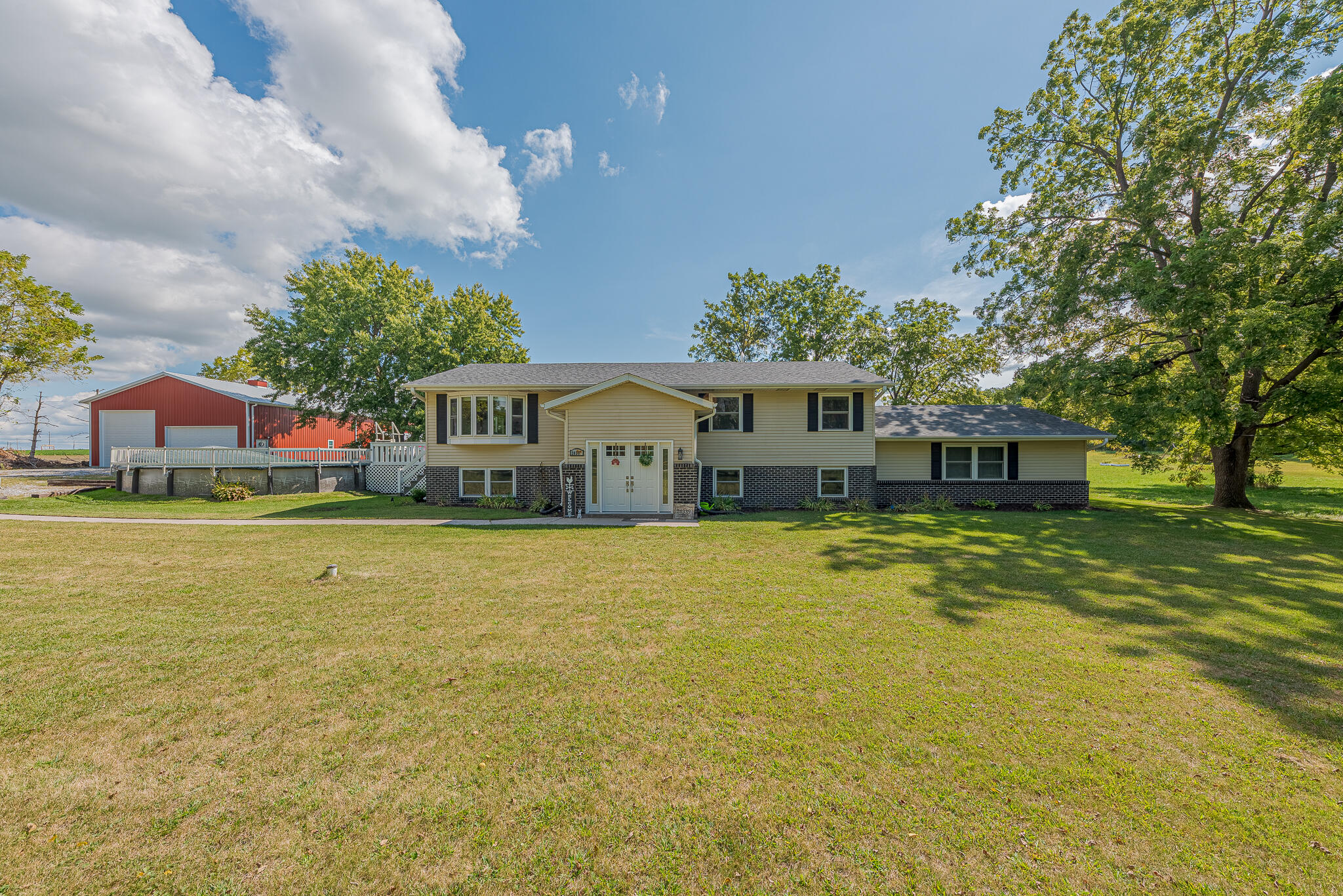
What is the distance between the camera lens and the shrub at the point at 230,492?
17.1m

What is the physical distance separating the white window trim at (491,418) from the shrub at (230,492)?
337 inches

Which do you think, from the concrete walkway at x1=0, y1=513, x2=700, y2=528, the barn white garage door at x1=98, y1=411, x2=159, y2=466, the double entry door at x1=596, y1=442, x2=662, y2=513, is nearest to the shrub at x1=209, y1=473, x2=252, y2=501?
the concrete walkway at x1=0, y1=513, x2=700, y2=528

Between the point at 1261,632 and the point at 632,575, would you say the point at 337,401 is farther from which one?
the point at 1261,632

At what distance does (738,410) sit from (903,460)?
22.2 feet

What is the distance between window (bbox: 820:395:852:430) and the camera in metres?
16.4

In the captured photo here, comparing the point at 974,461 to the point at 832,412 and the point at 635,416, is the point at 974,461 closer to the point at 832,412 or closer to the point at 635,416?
the point at 832,412

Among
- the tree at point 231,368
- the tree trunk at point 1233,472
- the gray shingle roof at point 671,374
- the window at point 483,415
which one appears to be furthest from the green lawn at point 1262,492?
the tree at point 231,368

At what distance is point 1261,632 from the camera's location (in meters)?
5.36

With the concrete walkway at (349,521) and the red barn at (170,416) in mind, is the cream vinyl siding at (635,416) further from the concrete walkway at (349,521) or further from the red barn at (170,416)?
the red barn at (170,416)

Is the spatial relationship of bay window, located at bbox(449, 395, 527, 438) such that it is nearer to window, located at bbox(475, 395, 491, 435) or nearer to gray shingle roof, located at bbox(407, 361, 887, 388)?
window, located at bbox(475, 395, 491, 435)

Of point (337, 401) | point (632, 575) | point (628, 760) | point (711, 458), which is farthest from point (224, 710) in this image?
point (337, 401)

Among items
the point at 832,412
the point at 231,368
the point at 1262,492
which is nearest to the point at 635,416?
the point at 832,412

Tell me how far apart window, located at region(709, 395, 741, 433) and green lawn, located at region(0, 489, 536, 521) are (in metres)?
7.09

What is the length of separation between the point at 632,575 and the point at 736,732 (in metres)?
4.32
